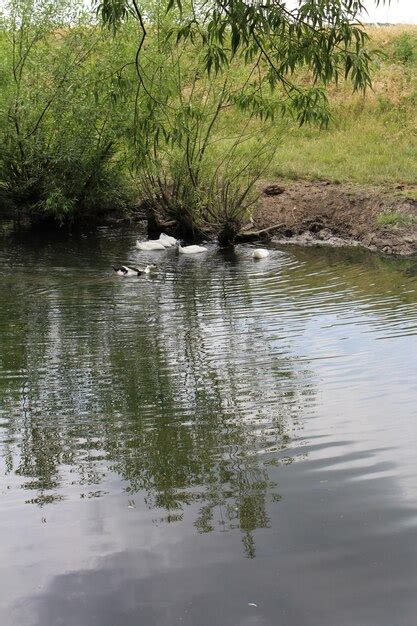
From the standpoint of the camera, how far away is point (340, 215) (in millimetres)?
19625

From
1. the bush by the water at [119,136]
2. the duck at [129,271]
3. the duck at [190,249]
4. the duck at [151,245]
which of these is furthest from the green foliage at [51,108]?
the duck at [129,271]

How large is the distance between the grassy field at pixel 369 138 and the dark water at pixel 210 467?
32.6 feet

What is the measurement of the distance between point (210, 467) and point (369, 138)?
20774mm

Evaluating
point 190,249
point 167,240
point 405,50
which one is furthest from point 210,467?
point 405,50

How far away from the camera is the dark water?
4477 mm

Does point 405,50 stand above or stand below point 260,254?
above

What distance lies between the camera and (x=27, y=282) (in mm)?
15148

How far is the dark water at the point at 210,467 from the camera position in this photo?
176 inches

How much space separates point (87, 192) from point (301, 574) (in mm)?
18106

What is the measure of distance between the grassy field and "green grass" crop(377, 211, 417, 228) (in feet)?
7.98

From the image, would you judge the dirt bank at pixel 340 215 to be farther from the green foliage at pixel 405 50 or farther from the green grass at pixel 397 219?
the green foliage at pixel 405 50

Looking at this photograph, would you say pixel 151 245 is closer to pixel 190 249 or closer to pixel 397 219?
pixel 190 249

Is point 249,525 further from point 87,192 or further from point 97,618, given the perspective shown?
point 87,192

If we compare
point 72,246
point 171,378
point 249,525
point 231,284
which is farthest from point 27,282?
point 249,525
